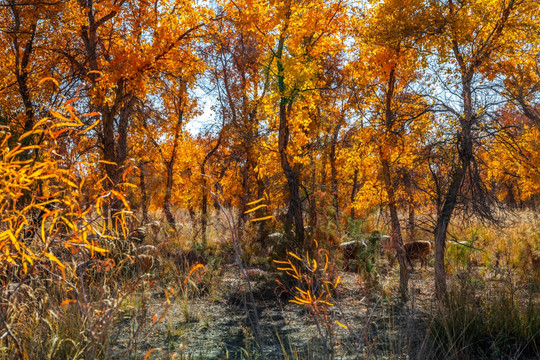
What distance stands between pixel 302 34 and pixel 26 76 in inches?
234

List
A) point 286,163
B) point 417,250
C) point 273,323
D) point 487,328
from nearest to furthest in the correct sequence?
point 273,323, point 487,328, point 286,163, point 417,250

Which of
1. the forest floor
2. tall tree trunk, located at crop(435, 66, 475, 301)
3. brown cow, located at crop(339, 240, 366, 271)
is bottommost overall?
the forest floor

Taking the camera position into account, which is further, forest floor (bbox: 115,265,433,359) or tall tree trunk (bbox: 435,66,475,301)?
tall tree trunk (bbox: 435,66,475,301)

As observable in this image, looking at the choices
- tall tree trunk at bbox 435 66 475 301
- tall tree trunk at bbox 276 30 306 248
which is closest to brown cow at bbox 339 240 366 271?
tall tree trunk at bbox 276 30 306 248

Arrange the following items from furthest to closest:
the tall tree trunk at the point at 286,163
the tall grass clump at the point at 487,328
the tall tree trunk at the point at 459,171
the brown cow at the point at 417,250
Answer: the brown cow at the point at 417,250 → the tall tree trunk at the point at 286,163 → the tall tree trunk at the point at 459,171 → the tall grass clump at the point at 487,328

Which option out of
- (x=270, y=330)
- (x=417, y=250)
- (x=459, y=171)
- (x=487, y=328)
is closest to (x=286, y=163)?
(x=459, y=171)

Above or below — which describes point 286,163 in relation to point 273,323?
above

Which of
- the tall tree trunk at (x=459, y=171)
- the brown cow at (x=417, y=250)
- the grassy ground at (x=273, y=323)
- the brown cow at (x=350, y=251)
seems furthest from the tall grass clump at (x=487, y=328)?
the brown cow at (x=417, y=250)

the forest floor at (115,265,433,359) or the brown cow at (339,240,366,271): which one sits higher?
the brown cow at (339,240,366,271)

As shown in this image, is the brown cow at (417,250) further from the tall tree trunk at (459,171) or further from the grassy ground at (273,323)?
the tall tree trunk at (459,171)

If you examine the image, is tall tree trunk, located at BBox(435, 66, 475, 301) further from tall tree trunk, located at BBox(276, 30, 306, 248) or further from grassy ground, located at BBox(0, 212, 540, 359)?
tall tree trunk, located at BBox(276, 30, 306, 248)

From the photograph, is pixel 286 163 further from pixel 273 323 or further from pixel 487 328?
pixel 273 323

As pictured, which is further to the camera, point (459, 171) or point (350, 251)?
point (350, 251)

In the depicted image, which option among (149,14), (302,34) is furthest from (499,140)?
(149,14)
